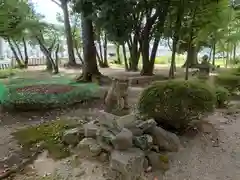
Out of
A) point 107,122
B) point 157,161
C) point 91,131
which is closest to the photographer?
point 157,161

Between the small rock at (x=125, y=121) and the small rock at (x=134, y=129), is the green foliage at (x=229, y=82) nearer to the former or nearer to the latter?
the small rock at (x=125, y=121)

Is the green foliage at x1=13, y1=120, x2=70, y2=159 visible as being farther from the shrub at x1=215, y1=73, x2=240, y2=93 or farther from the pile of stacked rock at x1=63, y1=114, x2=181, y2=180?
the shrub at x1=215, y1=73, x2=240, y2=93

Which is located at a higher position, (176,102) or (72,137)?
(176,102)

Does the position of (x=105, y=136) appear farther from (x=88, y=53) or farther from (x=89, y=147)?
(x=88, y=53)

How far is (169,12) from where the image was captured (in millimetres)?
11141

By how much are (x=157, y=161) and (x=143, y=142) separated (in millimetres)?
300

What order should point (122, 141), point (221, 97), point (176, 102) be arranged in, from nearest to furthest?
point (122, 141)
point (176, 102)
point (221, 97)

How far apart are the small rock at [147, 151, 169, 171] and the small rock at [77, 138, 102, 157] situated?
0.66 meters

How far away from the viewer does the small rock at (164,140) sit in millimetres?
3717

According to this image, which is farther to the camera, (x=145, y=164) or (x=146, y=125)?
(x=146, y=125)

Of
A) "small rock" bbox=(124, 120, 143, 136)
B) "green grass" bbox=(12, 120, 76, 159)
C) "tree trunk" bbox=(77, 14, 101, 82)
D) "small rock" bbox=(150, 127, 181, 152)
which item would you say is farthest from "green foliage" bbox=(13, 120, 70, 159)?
"tree trunk" bbox=(77, 14, 101, 82)

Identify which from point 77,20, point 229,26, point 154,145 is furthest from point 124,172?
point 77,20

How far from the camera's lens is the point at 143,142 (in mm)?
3451

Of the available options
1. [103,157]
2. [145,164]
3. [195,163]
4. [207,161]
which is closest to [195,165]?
[195,163]
